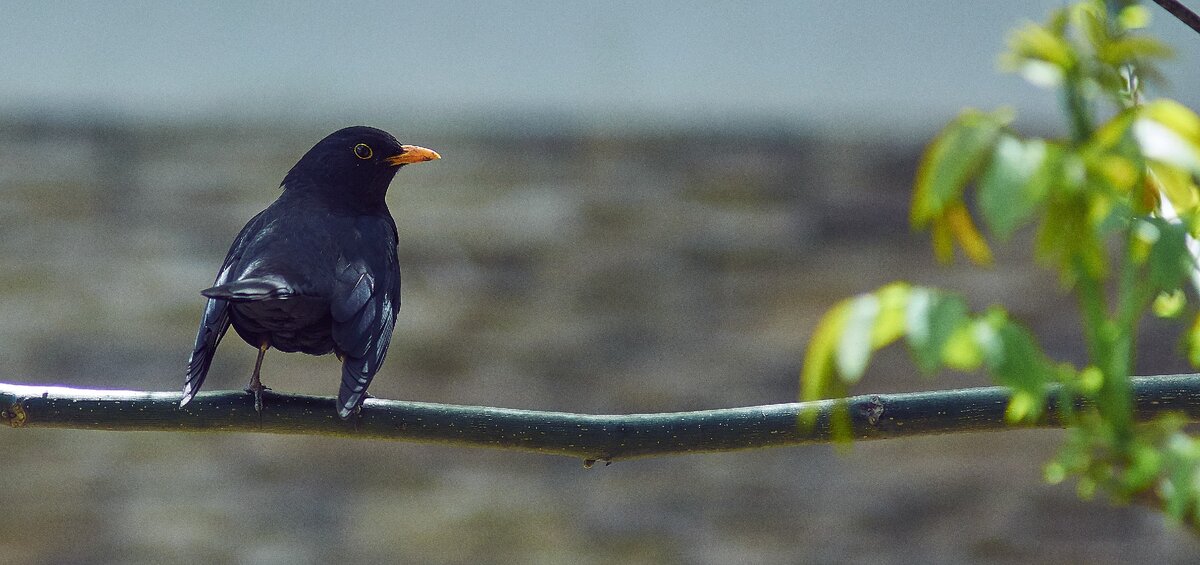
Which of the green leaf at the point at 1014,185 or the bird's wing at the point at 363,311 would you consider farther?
the bird's wing at the point at 363,311

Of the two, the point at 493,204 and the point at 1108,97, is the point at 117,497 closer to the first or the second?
the point at 493,204

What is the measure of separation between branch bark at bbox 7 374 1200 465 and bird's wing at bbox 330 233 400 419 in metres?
0.08

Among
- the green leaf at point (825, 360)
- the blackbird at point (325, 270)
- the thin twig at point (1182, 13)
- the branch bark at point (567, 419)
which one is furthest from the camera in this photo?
the blackbird at point (325, 270)

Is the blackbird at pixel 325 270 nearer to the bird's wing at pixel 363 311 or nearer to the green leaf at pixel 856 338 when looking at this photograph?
the bird's wing at pixel 363 311

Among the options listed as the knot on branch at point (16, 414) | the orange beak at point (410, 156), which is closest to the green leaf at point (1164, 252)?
the orange beak at point (410, 156)

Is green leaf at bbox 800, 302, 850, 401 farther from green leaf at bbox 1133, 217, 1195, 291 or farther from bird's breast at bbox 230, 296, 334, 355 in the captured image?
bird's breast at bbox 230, 296, 334, 355

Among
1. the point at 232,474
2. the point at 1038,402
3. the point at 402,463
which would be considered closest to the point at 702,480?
the point at 402,463

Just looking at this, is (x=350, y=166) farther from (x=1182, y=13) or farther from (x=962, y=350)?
(x=962, y=350)

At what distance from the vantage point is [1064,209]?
60cm

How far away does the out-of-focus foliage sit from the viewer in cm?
59

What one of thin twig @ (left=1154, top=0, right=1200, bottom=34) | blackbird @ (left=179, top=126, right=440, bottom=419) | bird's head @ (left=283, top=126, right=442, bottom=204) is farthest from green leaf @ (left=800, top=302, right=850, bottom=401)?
bird's head @ (left=283, top=126, right=442, bottom=204)

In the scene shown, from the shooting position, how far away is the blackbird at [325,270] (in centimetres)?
156

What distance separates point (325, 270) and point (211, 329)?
0.57 ft

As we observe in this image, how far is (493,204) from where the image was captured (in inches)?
151
